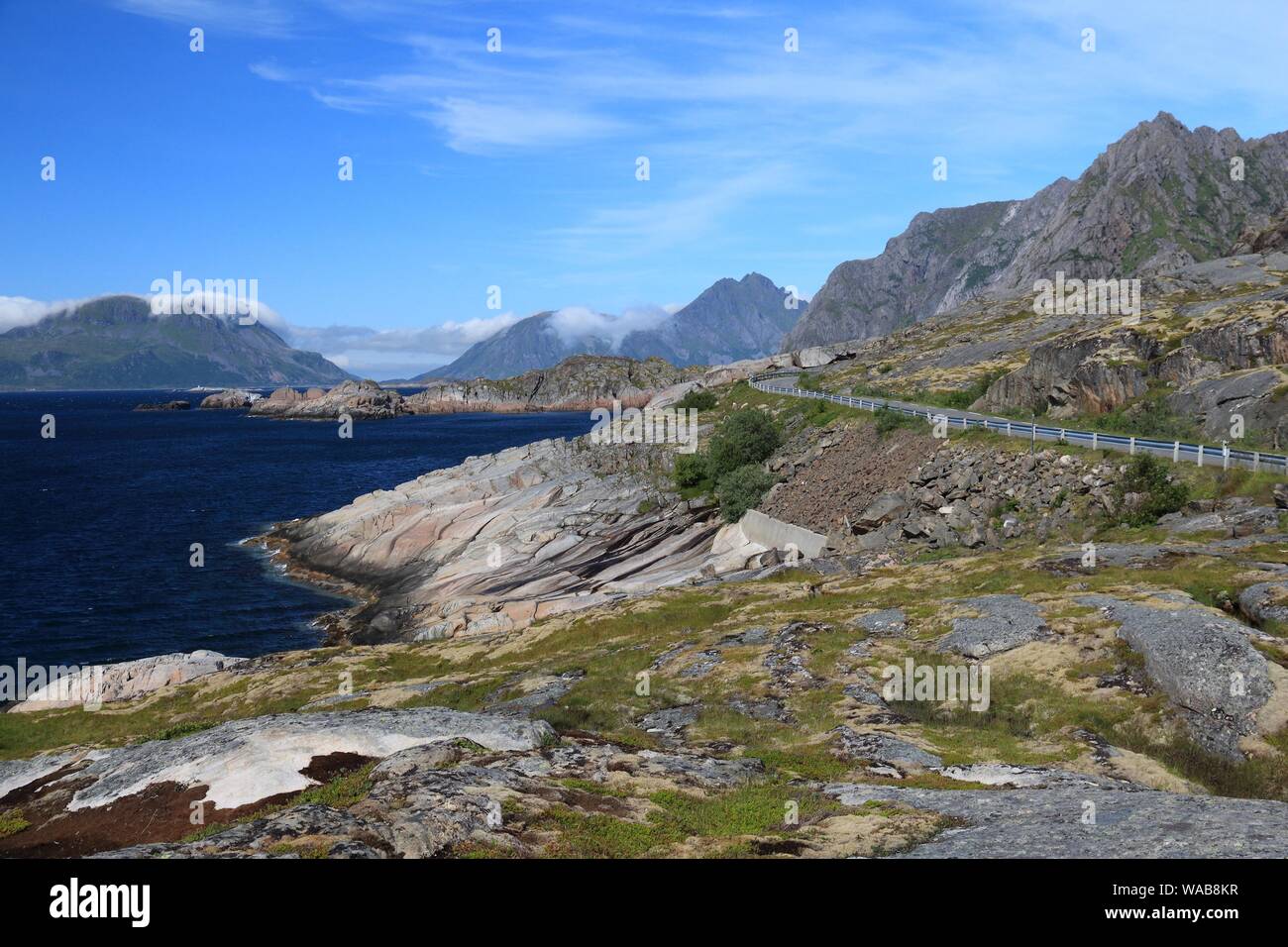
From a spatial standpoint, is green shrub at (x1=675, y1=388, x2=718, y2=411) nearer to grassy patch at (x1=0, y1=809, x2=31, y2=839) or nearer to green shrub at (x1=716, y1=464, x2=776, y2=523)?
green shrub at (x1=716, y1=464, x2=776, y2=523)

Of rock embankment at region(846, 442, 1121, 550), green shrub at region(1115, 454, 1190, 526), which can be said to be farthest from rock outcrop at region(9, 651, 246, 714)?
green shrub at region(1115, 454, 1190, 526)

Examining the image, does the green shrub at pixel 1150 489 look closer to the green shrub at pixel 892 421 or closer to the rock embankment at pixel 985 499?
the rock embankment at pixel 985 499

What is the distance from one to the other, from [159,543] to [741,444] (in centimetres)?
6422

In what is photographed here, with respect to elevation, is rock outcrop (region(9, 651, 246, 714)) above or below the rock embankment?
below

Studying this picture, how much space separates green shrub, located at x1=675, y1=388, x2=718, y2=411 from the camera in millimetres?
114625

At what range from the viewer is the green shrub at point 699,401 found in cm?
11462

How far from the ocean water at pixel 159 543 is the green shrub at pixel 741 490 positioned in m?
33.0

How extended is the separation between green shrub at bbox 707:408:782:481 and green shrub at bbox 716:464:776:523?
6925 mm

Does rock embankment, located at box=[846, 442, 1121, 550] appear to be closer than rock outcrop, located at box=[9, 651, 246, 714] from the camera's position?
No

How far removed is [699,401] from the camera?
115 meters

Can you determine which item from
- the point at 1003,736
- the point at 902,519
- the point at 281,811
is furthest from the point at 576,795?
the point at 902,519

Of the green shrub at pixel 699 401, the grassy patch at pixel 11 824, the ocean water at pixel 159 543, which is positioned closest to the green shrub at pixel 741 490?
→ the ocean water at pixel 159 543

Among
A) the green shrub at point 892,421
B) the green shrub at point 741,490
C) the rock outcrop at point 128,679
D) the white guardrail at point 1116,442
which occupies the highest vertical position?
the green shrub at point 892,421

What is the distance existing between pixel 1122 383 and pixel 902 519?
73.3ft
